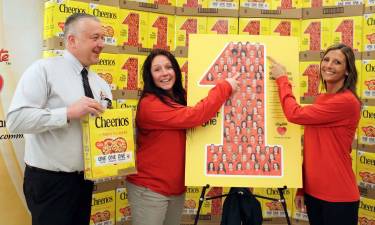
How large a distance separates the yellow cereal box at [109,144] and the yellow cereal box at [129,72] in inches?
47.7

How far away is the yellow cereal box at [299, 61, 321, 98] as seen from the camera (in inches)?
128

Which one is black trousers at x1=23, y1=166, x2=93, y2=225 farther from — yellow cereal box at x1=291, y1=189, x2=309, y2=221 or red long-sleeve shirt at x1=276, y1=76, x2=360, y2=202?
yellow cereal box at x1=291, y1=189, x2=309, y2=221

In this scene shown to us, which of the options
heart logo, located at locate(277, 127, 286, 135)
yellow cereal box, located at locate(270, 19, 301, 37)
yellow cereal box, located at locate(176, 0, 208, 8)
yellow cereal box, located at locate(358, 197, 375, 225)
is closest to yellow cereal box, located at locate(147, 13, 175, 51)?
yellow cereal box, located at locate(176, 0, 208, 8)

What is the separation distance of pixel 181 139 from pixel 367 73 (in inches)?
74.9

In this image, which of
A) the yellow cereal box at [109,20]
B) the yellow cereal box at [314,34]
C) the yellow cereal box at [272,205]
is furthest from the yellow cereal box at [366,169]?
the yellow cereal box at [109,20]

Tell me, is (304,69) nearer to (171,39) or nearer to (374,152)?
(374,152)

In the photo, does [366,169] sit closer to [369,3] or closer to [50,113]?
[369,3]

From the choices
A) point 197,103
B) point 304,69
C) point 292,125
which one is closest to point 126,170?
point 197,103

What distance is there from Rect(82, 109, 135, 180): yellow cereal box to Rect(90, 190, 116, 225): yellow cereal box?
1.19 metres

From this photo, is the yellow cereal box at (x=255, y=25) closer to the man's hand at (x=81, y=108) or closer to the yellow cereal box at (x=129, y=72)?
the yellow cereal box at (x=129, y=72)

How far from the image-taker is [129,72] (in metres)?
3.11

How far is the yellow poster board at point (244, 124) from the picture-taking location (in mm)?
1985

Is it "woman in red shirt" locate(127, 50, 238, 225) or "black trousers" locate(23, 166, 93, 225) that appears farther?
"woman in red shirt" locate(127, 50, 238, 225)

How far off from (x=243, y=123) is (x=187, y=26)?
156cm
